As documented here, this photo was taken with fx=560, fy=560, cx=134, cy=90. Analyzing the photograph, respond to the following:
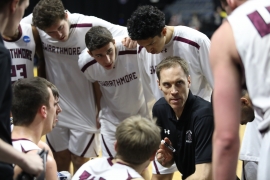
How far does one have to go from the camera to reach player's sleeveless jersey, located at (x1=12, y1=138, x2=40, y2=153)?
2885mm

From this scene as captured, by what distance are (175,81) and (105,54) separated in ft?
3.02

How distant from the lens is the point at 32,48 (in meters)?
4.78

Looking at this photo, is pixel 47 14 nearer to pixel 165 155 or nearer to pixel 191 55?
pixel 191 55

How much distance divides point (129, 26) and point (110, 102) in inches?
41.0

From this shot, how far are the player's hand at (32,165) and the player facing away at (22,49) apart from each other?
99.6 inches

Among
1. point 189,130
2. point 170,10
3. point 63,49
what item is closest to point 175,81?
point 189,130

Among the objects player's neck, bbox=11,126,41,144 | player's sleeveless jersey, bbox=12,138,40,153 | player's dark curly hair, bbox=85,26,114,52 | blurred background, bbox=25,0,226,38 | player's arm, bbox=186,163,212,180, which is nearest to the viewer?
player's sleeveless jersey, bbox=12,138,40,153

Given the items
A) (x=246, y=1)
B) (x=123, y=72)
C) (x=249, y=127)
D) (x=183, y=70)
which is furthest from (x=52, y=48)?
(x=246, y=1)

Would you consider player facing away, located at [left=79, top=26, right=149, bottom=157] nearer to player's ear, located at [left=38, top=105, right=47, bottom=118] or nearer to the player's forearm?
player's ear, located at [left=38, top=105, right=47, bottom=118]

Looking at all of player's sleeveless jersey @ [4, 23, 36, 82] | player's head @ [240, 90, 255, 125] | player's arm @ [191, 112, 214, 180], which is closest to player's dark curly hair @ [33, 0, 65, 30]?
player's sleeveless jersey @ [4, 23, 36, 82]

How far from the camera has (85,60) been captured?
15.5 feet

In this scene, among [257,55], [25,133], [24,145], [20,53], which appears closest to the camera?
[257,55]

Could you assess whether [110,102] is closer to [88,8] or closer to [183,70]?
[183,70]

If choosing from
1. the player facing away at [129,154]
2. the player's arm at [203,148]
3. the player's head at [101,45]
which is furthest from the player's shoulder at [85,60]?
the player facing away at [129,154]
